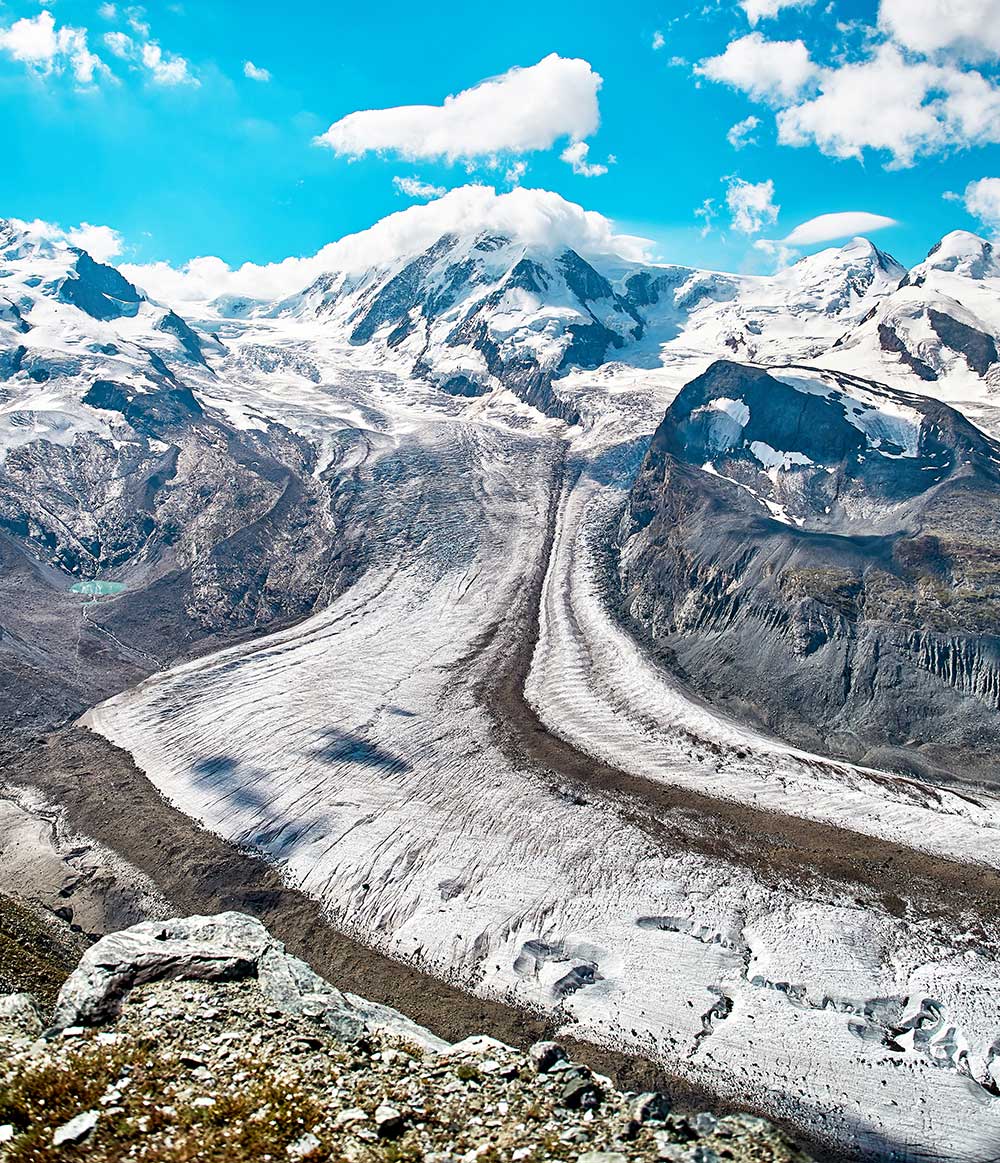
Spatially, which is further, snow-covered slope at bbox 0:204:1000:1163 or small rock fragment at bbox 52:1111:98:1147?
snow-covered slope at bbox 0:204:1000:1163

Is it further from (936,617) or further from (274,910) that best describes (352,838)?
(936,617)

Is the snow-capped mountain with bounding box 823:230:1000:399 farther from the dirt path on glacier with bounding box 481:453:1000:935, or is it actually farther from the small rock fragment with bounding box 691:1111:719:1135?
the small rock fragment with bounding box 691:1111:719:1135

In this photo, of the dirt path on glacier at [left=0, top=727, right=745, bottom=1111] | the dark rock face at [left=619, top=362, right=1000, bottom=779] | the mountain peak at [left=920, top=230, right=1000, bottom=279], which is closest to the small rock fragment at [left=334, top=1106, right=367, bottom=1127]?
the dirt path on glacier at [left=0, top=727, right=745, bottom=1111]

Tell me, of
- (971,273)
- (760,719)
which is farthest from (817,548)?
(971,273)

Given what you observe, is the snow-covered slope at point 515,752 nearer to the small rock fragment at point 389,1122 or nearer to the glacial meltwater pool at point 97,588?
the glacial meltwater pool at point 97,588

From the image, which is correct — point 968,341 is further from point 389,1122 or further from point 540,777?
point 389,1122

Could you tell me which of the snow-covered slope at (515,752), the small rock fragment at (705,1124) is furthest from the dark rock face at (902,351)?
the small rock fragment at (705,1124)
